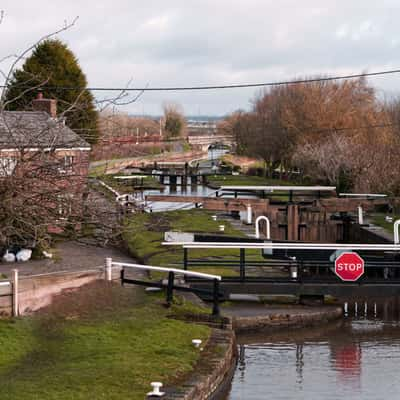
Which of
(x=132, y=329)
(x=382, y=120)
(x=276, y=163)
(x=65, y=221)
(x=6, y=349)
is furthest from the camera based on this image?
(x=276, y=163)

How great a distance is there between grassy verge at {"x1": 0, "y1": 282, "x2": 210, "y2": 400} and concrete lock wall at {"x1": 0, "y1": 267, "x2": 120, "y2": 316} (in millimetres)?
258

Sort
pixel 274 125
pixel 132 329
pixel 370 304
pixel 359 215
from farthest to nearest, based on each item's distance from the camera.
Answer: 1. pixel 274 125
2. pixel 359 215
3. pixel 370 304
4. pixel 132 329

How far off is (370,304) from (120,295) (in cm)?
905

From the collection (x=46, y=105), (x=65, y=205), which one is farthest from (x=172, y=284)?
(x=46, y=105)

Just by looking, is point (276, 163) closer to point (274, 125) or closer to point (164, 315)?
point (274, 125)

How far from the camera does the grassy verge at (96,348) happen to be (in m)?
14.2

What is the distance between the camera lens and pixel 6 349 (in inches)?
643

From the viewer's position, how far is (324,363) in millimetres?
19859

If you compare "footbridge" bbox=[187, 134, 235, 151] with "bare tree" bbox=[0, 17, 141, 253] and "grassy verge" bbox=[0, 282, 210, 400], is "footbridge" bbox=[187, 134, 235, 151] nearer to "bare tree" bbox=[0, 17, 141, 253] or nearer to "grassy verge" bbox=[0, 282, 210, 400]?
"grassy verge" bbox=[0, 282, 210, 400]

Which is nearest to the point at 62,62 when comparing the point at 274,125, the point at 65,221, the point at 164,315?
the point at 274,125

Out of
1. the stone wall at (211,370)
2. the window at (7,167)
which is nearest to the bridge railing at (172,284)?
the stone wall at (211,370)

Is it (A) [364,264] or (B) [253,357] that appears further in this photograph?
(A) [364,264]

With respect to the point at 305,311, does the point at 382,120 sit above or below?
above

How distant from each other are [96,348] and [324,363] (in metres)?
5.57
